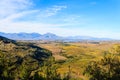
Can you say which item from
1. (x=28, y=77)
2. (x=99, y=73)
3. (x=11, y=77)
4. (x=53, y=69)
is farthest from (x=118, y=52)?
(x=11, y=77)

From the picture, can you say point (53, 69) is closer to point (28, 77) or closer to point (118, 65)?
point (28, 77)

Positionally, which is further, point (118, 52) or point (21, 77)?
point (118, 52)

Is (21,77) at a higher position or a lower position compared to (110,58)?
lower

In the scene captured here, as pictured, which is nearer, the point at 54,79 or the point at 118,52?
the point at 54,79

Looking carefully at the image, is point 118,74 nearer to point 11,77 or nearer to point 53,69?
point 53,69

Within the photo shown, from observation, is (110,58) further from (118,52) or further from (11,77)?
(11,77)

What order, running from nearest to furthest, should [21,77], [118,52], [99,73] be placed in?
[21,77] → [99,73] → [118,52]

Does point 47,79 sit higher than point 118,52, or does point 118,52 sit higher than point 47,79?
point 118,52

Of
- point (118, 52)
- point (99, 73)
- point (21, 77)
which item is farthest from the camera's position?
point (118, 52)


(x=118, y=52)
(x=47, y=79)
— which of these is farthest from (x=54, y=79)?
(x=118, y=52)
